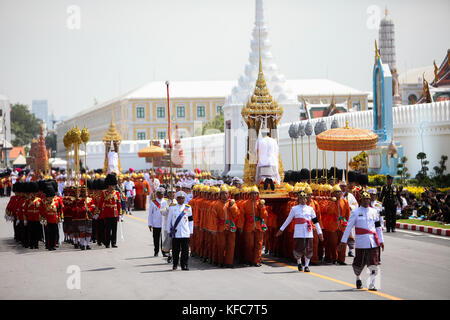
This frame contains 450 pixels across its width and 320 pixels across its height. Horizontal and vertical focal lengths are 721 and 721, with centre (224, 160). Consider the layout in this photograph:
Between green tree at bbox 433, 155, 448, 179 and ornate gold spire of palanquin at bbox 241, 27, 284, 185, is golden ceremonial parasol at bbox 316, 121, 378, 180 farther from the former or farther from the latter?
green tree at bbox 433, 155, 448, 179

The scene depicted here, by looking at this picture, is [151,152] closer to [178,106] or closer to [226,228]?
[226,228]

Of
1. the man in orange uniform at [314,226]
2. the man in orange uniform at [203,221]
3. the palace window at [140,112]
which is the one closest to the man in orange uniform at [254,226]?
→ the man in orange uniform at [314,226]

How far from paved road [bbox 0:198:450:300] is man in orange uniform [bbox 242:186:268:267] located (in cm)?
32

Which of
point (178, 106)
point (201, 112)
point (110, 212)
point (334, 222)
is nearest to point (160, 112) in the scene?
point (178, 106)

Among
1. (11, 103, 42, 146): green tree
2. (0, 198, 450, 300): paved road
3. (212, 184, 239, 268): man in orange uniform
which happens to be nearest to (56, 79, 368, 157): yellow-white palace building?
(11, 103, 42, 146): green tree

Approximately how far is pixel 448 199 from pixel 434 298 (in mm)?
10914

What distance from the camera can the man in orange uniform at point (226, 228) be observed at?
43.7ft

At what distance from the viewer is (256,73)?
48.8 m

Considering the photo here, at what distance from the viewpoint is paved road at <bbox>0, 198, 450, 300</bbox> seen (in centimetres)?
1031

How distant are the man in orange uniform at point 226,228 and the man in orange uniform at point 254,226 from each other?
242 mm

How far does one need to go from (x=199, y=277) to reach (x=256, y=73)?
37.6 meters

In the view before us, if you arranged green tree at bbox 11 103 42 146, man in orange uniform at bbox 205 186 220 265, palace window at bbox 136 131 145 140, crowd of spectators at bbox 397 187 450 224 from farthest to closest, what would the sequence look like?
green tree at bbox 11 103 42 146, palace window at bbox 136 131 145 140, crowd of spectators at bbox 397 187 450 224, man in orange uniform at bbox 205 186 220 265

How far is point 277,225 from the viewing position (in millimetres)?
14750
